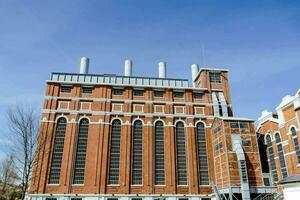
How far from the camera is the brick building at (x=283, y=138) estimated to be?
24.2 m

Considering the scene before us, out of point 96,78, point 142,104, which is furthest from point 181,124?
point 96,78

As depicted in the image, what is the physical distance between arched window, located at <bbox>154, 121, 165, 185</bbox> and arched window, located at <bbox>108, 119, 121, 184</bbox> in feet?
15.3

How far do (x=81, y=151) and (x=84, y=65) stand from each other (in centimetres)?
1401

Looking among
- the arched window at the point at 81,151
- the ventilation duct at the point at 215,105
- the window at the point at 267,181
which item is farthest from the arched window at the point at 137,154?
the window at the point at 267,181

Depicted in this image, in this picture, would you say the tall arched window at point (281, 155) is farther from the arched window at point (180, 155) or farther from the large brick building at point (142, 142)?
the arched window at point (180, 155)

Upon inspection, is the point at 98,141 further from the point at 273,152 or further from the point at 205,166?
the point at 273,152

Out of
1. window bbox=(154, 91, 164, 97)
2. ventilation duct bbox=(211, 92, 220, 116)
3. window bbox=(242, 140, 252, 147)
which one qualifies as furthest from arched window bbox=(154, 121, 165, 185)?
window bbox=(242, 140, 252, 147)

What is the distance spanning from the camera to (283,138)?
1029 inches

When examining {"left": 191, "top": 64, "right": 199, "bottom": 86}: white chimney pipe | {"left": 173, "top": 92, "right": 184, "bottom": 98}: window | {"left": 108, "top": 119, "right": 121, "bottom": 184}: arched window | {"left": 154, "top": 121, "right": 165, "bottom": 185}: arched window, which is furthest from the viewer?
{"left": 191, "top": 64, "right": 199, "bottom": 86}: white chimney pipe

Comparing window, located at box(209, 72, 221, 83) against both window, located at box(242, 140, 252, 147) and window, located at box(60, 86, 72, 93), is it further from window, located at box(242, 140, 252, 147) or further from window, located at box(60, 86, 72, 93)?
window, located at box(60, 86, 72, 93)

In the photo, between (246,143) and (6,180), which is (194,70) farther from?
(6,180)

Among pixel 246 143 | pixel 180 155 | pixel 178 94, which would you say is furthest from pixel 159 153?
pixel 246 143

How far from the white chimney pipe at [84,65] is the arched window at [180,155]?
637 inches

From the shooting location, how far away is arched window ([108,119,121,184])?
29589 mm
